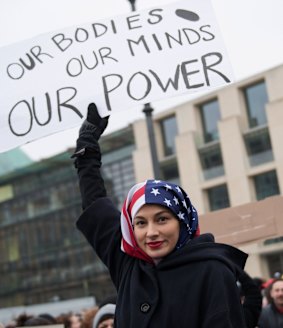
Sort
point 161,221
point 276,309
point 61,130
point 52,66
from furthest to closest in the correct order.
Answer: point 276,309
point 52,66
point 61,130
point 161,221

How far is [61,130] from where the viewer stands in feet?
10.3

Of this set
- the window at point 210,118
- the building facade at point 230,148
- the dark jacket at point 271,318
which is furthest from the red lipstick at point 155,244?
the window at point 210,118

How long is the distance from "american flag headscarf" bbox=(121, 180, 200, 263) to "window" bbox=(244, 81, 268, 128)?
34597 mm

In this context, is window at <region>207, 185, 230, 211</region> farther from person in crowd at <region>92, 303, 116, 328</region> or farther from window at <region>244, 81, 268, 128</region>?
person in crowd at <region>92, 303, 116, 328</region>

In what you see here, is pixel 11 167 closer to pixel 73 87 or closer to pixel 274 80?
pixel 274 80

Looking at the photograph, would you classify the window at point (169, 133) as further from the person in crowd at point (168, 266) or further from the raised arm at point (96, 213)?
the person in crowd at point (168, 266)

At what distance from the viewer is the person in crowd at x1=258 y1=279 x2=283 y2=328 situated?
480 centimetres

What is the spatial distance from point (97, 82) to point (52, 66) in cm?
29

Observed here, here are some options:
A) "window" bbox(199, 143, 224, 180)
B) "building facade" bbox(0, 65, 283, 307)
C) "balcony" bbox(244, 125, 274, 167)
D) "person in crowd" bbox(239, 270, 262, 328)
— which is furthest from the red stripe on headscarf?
"window" bbox(199, 143, 224, 180)

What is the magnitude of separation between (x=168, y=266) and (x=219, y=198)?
3498 cm

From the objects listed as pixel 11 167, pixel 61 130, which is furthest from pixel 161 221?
pixel 11 167

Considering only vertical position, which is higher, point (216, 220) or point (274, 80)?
point (274, 80)

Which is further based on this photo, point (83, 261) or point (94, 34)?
point (83, 261)

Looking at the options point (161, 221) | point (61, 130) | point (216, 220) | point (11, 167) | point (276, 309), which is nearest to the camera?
point (161, 221)
